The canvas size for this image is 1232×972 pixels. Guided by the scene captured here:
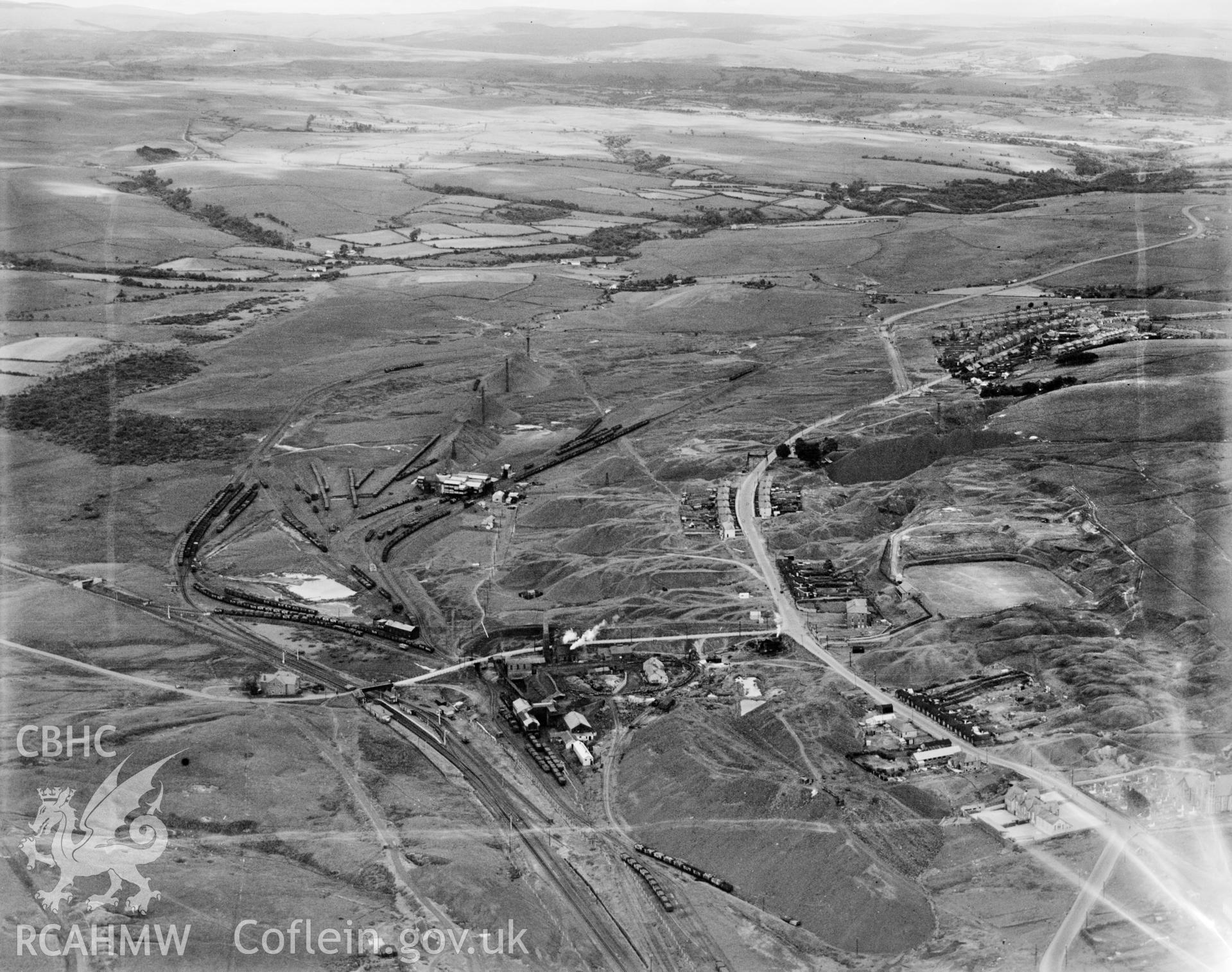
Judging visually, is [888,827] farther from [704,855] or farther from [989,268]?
[989,268]

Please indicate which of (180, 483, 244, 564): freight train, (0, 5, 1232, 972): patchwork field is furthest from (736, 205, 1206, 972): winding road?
(180, 483, 244, 564): freight train

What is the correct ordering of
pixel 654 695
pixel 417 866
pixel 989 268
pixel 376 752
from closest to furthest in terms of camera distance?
pixel 417 866
pixel 376 752
pixel 654 695
pixel 989 268

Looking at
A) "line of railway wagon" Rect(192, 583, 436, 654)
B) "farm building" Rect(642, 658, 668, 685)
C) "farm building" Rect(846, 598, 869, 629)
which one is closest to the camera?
"farm building" Rect(642, 658, 668, 685)

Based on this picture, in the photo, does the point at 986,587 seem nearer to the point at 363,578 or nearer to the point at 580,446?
the point at 363,578

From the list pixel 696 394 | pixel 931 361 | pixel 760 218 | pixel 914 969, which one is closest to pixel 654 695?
pixel 914 969

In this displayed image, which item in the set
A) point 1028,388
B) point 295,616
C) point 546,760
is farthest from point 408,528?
point 1028,388

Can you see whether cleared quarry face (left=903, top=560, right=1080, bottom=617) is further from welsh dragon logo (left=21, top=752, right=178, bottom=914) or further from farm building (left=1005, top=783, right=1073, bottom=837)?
welsh dragon logo (left=21, top=752, right=178, bottom=914)

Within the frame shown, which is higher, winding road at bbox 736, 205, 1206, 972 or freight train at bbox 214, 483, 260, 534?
winding road at bbox 736, 205, 1206, 972
